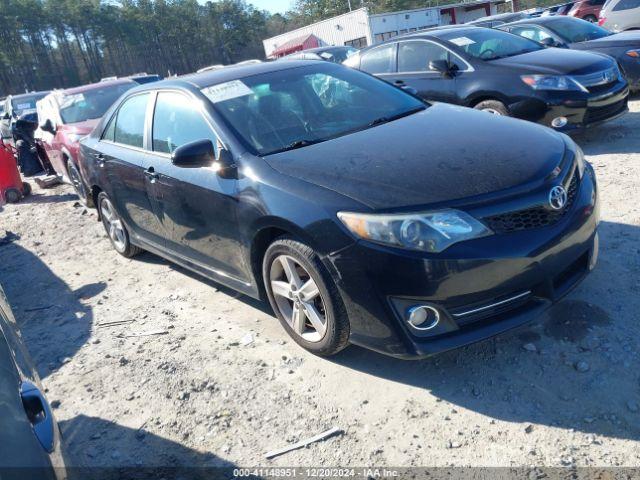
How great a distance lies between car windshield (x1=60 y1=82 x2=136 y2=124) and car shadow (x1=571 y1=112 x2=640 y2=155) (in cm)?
694

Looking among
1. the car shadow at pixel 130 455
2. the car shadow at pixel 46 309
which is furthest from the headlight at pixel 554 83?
the car shadow at pixel 130 455

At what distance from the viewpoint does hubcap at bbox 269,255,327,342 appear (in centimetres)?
319

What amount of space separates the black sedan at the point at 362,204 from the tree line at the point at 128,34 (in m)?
63.0

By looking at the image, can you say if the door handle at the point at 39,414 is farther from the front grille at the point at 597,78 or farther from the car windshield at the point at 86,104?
the car windshield at the point at 86,104

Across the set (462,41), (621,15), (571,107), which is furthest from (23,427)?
(621,15)

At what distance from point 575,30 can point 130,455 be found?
10.1 m

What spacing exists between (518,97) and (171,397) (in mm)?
5216

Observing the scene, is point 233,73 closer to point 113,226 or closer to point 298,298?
point 298,298

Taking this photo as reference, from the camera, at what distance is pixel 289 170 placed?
322 cm

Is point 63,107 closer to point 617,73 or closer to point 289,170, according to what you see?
point 289,170

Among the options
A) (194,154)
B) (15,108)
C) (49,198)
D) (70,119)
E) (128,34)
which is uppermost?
(128,34)

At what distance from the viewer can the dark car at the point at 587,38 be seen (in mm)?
8578

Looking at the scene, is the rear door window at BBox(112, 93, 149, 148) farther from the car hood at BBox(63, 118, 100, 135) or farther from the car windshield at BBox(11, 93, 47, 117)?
the car windshield at BBox(11, 93, 47, 117)

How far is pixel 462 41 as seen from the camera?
7445 millimetres
